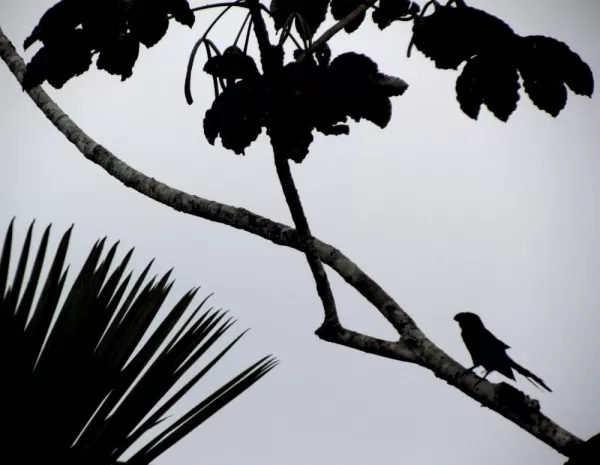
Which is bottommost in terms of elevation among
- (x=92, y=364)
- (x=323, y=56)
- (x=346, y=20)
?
(x=92, y=364)

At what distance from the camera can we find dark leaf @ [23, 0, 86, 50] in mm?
1291

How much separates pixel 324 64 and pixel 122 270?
522 millimetres

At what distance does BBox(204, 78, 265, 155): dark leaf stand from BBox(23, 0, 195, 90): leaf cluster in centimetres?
14

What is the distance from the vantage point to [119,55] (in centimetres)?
136

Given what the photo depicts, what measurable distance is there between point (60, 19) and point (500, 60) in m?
0.74

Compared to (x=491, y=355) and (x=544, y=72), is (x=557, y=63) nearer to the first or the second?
(x=544, y=72)

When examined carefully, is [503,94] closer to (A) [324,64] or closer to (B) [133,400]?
(A) [324,64]

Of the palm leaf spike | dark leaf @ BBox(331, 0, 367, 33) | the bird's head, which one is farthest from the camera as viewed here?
the bird's head

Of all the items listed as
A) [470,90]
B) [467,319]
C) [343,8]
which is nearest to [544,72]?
[470,90]

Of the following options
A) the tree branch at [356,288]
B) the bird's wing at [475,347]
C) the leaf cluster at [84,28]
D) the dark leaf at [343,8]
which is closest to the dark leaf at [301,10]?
the dark leaf at [343,8]

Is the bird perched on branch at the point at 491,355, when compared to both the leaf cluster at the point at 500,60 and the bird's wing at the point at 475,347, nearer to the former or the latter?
the bird's wing at the point at 475,347

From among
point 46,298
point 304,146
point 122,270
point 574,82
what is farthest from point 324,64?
point 46,298

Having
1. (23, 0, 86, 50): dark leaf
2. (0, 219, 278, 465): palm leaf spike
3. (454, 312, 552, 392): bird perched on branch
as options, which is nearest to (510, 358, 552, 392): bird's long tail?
(454, 312, 552, 392): bird perched on branch

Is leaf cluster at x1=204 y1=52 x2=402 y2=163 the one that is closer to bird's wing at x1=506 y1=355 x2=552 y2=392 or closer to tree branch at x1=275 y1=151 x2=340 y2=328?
tree branch at x1=275 y1=151 x2=340 y2=328
